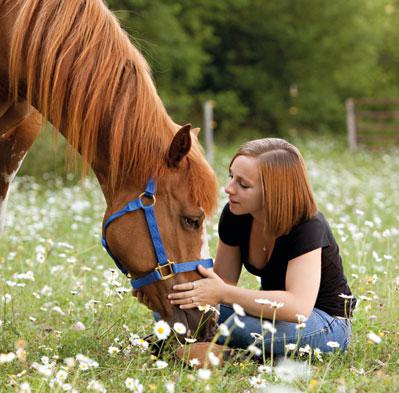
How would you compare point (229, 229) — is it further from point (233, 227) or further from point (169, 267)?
Answer: point (169, 267)

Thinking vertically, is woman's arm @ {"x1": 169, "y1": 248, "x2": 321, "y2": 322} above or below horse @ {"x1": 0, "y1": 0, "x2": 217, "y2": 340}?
below

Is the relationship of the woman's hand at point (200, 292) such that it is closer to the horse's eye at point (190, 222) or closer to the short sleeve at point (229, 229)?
the horse's eye at point (190, 222)

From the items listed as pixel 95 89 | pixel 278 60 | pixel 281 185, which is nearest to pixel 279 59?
pixel 278 60

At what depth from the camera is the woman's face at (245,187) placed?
3.37 metres

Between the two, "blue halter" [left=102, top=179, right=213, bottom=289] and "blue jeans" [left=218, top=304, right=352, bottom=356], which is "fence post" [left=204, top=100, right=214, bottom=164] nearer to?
"blue jeans" [left=218, top=304, right=352, bottom=356]

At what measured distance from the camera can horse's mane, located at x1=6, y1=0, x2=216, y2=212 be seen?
3.24 meters

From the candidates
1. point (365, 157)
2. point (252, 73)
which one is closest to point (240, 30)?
point (252, 73)

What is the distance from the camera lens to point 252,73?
25.5m

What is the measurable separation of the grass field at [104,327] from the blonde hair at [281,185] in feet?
1.67

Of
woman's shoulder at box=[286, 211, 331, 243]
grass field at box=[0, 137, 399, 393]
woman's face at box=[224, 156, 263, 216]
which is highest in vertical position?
woman's face at box=[224, 156, 263, 216]

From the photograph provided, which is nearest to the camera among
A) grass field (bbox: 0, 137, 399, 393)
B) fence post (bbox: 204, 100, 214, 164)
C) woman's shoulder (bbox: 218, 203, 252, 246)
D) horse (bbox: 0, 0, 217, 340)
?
grass field (bbox: 0, 137, 399, 393)

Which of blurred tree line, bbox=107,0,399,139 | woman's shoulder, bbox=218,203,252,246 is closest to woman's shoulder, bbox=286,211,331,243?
woman's shoulder, bbox=218,203,252,246

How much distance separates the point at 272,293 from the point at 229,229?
1.64ft

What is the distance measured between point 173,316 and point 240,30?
76.6ft
